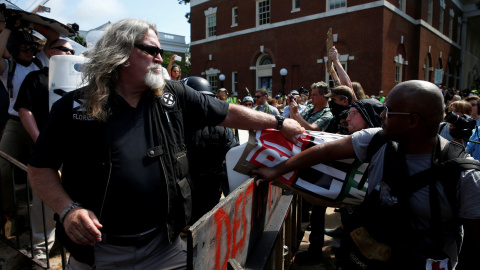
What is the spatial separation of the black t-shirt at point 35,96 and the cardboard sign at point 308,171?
7.30 feet

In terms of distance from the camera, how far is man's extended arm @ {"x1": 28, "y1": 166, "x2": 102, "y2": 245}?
1.53 meters

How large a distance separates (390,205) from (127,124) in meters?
1.54

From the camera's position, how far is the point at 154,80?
182cm

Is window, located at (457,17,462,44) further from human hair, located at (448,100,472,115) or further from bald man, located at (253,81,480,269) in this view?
bald man, located at (253,81,480,269)

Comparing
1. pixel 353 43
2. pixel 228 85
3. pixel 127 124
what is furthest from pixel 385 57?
pixel 127 124

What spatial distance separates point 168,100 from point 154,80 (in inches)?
6.3

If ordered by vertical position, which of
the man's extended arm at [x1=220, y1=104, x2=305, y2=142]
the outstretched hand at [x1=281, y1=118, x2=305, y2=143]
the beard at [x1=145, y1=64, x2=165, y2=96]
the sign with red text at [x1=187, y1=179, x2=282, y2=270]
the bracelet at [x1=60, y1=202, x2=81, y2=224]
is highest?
the beard at [x1=145, y1=64, x2=165, y2=96]

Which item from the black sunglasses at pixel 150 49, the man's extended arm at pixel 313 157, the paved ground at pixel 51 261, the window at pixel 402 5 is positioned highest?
the window at pixel 402 5

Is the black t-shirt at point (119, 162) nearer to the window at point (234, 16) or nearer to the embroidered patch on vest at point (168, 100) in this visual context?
the embroidered patch on vest at point (168, 100)

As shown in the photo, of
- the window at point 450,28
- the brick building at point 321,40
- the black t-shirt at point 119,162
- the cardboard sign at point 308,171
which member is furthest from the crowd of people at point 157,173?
the window at point 450,28

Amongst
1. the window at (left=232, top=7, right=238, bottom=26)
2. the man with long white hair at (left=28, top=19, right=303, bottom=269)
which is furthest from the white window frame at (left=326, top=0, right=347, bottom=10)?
the man with long white hair at (left=28, top=19, right=303, bottom=269)

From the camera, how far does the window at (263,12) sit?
74.4 feet

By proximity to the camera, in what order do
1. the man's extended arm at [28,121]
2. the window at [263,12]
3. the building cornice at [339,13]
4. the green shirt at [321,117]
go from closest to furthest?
the man's extended arm at [28,121] → the green shirt at [321,117] → the building cornice at [339,13] → the window at [263,12]

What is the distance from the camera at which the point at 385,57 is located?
704 inches
